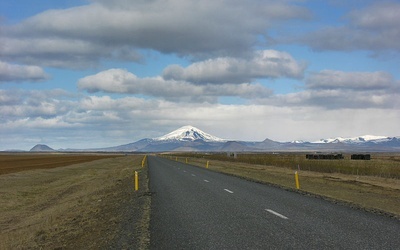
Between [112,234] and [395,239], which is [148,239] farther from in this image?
[395,239]

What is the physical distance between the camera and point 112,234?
1154 centimetres

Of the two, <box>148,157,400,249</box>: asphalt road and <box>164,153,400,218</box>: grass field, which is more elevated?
<box>148,157,400,249</box>: asphalt road

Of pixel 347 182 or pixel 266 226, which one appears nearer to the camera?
pixel 266 226

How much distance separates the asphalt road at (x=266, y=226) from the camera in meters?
9.34

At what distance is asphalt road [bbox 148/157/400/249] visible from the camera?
9.34 meters

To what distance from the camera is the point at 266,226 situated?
453 inches

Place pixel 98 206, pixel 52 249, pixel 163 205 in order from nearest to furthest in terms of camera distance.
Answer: pixel 52 249 → pixel 163 205 → pixel 98 206

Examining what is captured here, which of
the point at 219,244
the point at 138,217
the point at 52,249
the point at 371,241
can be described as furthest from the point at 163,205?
the point at 371,241

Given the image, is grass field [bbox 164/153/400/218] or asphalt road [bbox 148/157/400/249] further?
grass field [bbox 164/153/400/218]

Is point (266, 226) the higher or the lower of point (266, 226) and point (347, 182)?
the higher

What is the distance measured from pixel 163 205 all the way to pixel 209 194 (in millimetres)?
4467

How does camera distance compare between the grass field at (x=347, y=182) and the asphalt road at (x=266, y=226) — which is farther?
the grass field at (x=347, y=182)

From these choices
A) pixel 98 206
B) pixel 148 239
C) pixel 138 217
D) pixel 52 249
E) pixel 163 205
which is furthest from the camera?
pixel 98 206

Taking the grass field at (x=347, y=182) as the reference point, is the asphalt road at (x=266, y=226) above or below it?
above
